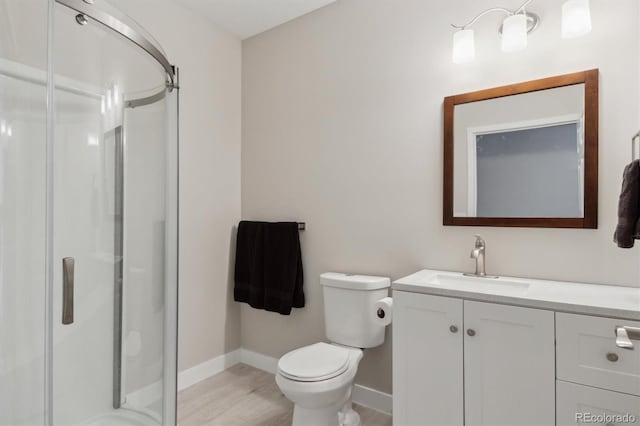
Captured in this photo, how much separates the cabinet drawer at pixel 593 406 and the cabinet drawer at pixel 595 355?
0.02 m

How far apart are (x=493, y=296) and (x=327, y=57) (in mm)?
1769

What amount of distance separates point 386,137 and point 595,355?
4.61 feet

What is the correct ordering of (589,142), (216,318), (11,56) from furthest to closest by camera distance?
(216,318) → (589,142) → (11,56)

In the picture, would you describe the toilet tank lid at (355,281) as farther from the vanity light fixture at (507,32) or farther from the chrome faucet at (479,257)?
the vanity light fixture at (507,32)

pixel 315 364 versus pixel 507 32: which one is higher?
pixel 507 32

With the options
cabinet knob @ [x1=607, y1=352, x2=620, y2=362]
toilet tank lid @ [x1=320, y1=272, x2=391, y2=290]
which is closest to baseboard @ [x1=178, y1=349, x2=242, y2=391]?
toilet tank lid @ [x1=320, y1=272, x2=391, y2=290]

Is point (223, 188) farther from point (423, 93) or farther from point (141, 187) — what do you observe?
point (423, 93)

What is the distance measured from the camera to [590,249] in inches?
63.2

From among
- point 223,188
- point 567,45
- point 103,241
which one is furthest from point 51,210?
point 567,45

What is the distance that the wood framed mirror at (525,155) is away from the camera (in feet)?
5.28

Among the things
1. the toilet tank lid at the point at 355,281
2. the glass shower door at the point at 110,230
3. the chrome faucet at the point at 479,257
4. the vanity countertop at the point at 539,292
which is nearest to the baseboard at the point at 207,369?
the glass shower door at the point at 110,230

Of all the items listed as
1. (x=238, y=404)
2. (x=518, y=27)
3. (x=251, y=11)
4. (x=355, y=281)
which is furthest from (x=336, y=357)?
(x=251, y=11)

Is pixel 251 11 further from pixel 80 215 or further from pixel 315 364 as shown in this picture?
pixel 315 364

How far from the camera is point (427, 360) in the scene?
1575 mm
